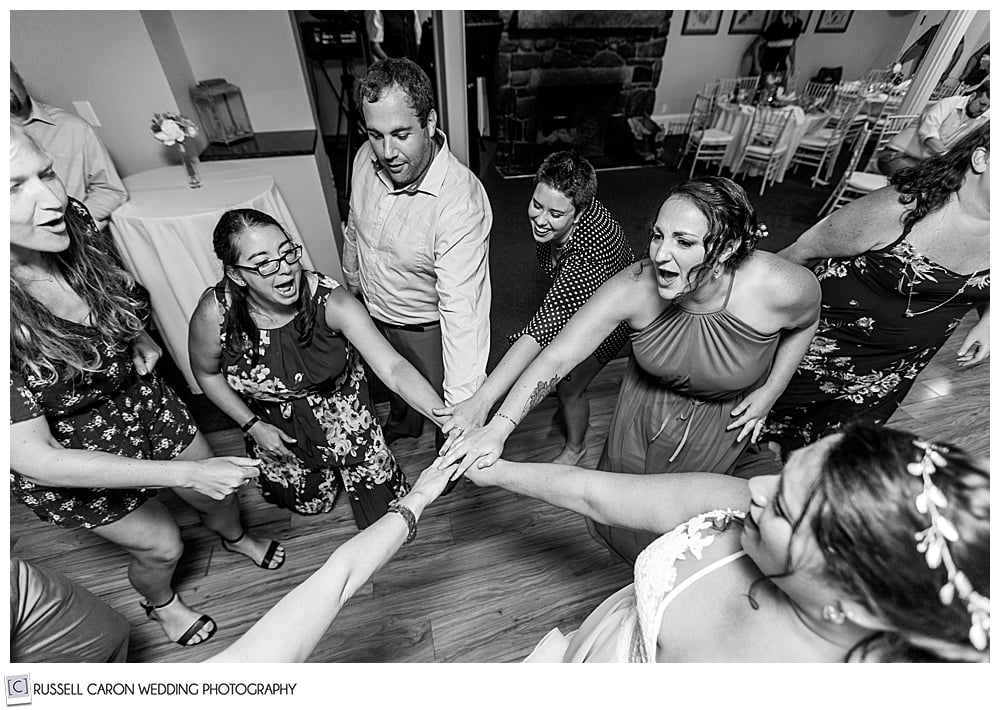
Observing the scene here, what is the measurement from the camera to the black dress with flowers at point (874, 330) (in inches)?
47.8

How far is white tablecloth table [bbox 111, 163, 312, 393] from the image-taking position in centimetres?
191

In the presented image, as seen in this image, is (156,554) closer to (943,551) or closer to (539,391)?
(539,391)

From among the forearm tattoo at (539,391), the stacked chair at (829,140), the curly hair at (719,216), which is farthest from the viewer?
the stacked chair at (829,140)

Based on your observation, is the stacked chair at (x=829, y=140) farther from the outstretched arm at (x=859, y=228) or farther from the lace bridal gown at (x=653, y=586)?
the lace bridal gown at (x=653, y=586)

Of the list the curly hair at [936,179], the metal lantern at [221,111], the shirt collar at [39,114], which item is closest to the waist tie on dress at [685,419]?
the curly hair at [936,179]

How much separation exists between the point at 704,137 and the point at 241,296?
5051 mm

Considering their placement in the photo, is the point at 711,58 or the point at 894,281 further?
the point at 711,58

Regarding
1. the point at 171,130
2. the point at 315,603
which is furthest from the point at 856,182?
the point at 315,603

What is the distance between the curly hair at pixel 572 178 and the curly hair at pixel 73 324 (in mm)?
1194

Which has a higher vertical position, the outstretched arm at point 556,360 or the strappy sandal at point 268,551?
the outstretched arm at point 556,360

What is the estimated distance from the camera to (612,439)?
149 cm

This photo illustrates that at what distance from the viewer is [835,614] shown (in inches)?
20.3

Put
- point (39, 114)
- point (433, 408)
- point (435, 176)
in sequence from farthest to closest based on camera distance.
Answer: point (39, 114), point (435, 176), point (433, 408)
